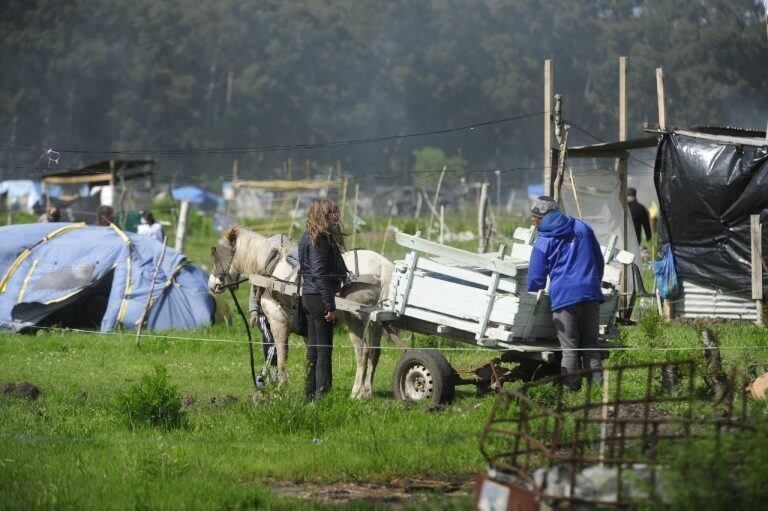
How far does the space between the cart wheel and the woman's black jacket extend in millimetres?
881

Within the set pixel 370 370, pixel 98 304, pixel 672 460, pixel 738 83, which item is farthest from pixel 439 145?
pixel 672 460

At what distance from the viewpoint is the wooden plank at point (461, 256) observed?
8953 mm

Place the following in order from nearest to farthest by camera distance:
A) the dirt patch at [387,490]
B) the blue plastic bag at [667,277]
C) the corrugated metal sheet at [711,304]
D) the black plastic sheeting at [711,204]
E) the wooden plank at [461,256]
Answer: the dirt patch at [387,490] < the wooden plank at [461,256] < the black plastic sheeting at [711,204] < the corrugated metal sheet at [711,304] < the blue plastic bag at [667,277]

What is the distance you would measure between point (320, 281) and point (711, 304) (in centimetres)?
736

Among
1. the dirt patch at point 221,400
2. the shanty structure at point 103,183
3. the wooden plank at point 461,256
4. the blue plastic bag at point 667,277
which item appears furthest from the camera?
the shanty structure at point 103,183

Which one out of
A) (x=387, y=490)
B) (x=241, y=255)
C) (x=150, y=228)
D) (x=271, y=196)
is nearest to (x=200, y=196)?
(x=271, y=196)

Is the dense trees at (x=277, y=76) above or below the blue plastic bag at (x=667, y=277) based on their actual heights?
above

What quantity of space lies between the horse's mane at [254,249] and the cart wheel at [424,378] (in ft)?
6.95

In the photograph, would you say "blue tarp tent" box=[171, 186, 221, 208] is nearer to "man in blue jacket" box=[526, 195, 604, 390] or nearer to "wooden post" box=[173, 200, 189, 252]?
"wooden post" box=[173, 200, 189, 252]

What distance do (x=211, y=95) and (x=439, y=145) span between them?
15253mm

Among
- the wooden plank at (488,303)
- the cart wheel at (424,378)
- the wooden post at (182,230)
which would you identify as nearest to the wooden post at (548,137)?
the cart wheel at (424,378)

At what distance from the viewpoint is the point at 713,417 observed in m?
7.19

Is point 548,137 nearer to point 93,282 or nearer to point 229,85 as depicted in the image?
point 93,282

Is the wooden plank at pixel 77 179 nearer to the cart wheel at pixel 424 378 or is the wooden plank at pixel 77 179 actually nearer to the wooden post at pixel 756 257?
the wooden post at pixel 756 257
